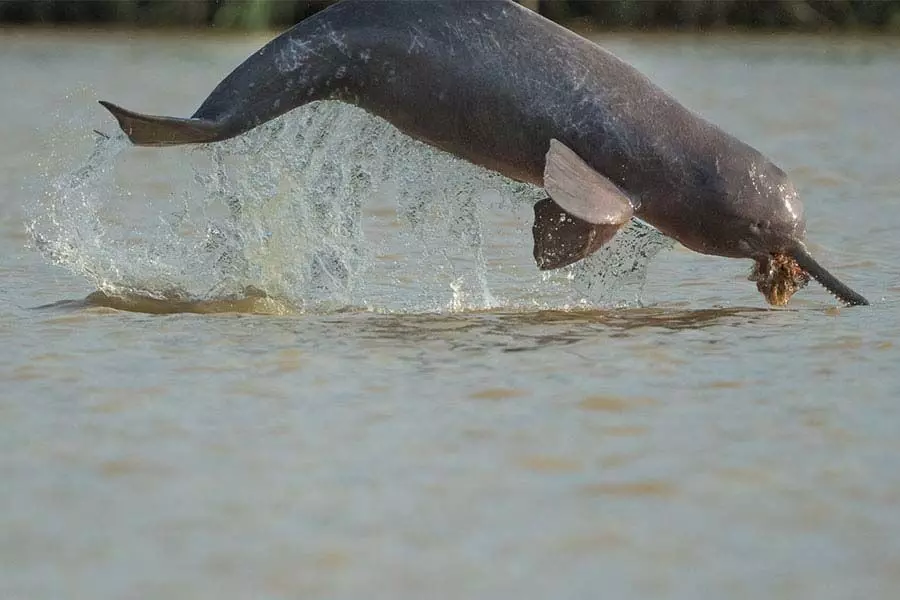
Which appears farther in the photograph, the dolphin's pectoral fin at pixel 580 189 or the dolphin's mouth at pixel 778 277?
the dolphin's mouth at pixel 778 277

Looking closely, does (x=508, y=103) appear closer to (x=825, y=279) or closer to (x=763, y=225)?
(x=763, y=225)

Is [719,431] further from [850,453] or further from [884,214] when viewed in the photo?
[884,214]

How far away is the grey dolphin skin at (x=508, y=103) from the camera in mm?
Result: 9938

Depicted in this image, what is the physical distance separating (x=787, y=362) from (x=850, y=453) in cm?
170

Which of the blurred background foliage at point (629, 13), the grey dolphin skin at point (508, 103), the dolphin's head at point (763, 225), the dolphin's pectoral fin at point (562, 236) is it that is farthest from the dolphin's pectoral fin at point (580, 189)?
the blurred background foliage at point (629, 13)

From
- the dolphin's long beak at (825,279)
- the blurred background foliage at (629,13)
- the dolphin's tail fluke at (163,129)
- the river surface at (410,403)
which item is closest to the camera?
the river surface at (410,403)

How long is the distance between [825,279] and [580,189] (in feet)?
5.84

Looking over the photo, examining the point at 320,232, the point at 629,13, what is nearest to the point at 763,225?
the point at 320,232

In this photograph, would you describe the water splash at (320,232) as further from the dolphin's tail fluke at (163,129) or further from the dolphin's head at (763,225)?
the dolphin's tail fluke at (163,129)

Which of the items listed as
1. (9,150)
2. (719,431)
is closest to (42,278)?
(719,431)

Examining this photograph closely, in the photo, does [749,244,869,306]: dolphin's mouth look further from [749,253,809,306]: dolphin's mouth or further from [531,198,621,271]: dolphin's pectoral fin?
[531,198,621,271]: dolphin's pectoral fin

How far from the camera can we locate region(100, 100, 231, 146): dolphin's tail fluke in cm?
949

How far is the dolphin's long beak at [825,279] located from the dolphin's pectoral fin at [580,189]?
1.29 metres

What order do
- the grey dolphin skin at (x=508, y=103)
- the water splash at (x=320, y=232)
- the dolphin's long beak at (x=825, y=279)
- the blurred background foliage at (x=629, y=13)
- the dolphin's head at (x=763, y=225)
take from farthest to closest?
the blurred background foliage at (x=629, y=13), the water splash at (x=320, y=232), the dolphin's long beak at (x=825, y=279), the dolphin's head at (x=763, y=225), the grey dolphin skin at (x=508, y=103)
